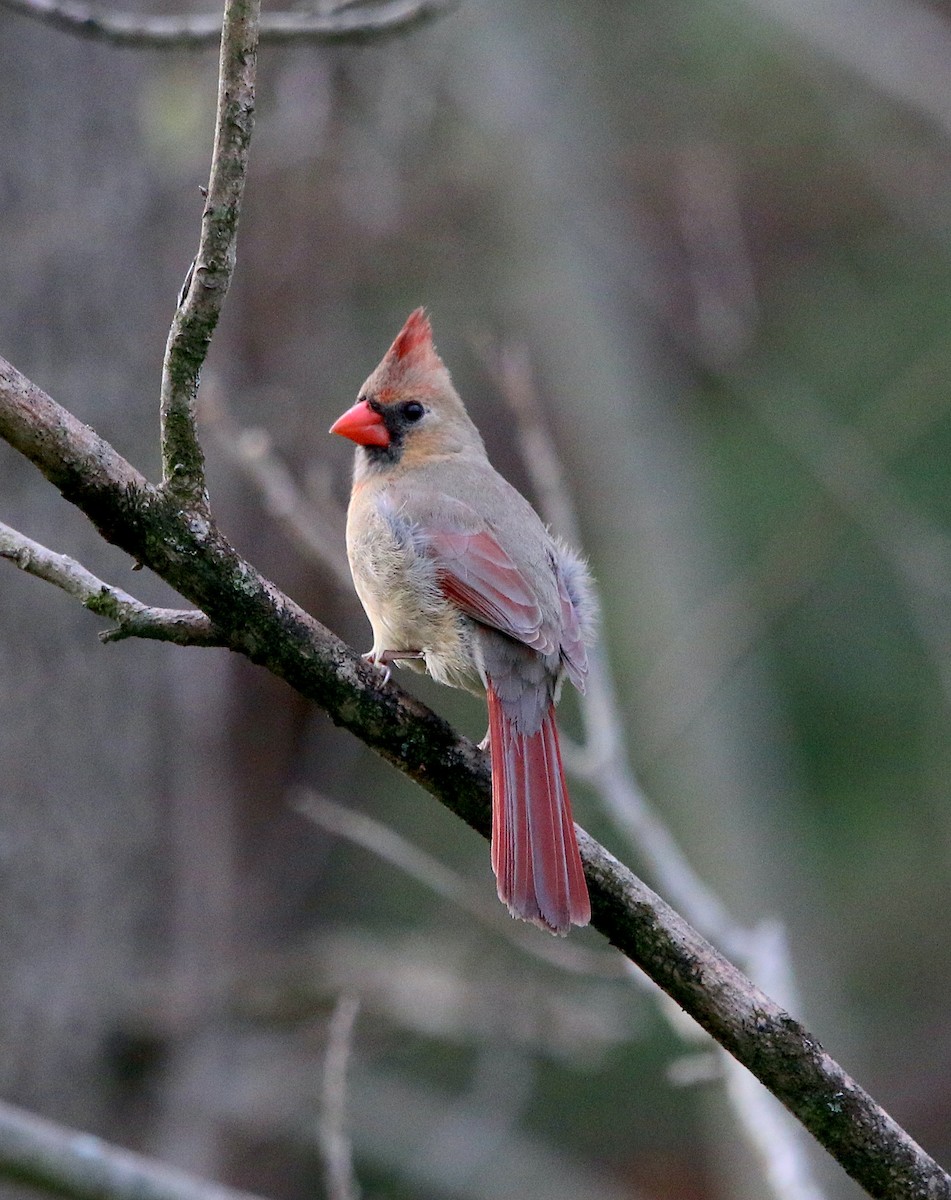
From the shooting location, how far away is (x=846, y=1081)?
87.1 inches

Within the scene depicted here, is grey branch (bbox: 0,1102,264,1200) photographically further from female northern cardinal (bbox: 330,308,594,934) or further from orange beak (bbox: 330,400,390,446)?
orange beak (bbox: 330,400,390,446)

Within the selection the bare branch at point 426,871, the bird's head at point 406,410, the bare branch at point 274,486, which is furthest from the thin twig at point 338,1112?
the bird's head at point 406,410

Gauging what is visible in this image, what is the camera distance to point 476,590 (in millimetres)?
3346

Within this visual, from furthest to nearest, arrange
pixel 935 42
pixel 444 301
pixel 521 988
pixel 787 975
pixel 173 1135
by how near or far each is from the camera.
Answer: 1. pixel 444 301
2. pixel 935 42
3. pixel 521 988
4. pixel 173 1135
5. pixel 787 975

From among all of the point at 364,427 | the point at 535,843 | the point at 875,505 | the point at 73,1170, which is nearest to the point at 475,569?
the point at 364,427

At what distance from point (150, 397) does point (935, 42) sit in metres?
4.17

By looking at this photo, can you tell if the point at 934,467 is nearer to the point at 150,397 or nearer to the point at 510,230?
the point at 510,230

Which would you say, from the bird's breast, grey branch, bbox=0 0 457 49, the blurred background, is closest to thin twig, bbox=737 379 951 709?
the blurred background

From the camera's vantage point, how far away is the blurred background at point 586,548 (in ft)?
15.6

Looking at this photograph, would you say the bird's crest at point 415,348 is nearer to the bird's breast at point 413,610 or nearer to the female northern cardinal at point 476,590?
the female northern cardinal at point 476,590

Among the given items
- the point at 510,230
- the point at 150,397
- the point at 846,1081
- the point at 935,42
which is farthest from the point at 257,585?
the point at 935,42

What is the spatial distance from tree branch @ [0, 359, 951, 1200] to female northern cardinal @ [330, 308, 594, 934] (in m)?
0.15

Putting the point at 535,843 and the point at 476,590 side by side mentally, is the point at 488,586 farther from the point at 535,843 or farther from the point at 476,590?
the point at 535,843

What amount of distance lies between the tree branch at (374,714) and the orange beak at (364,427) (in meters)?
1.71
